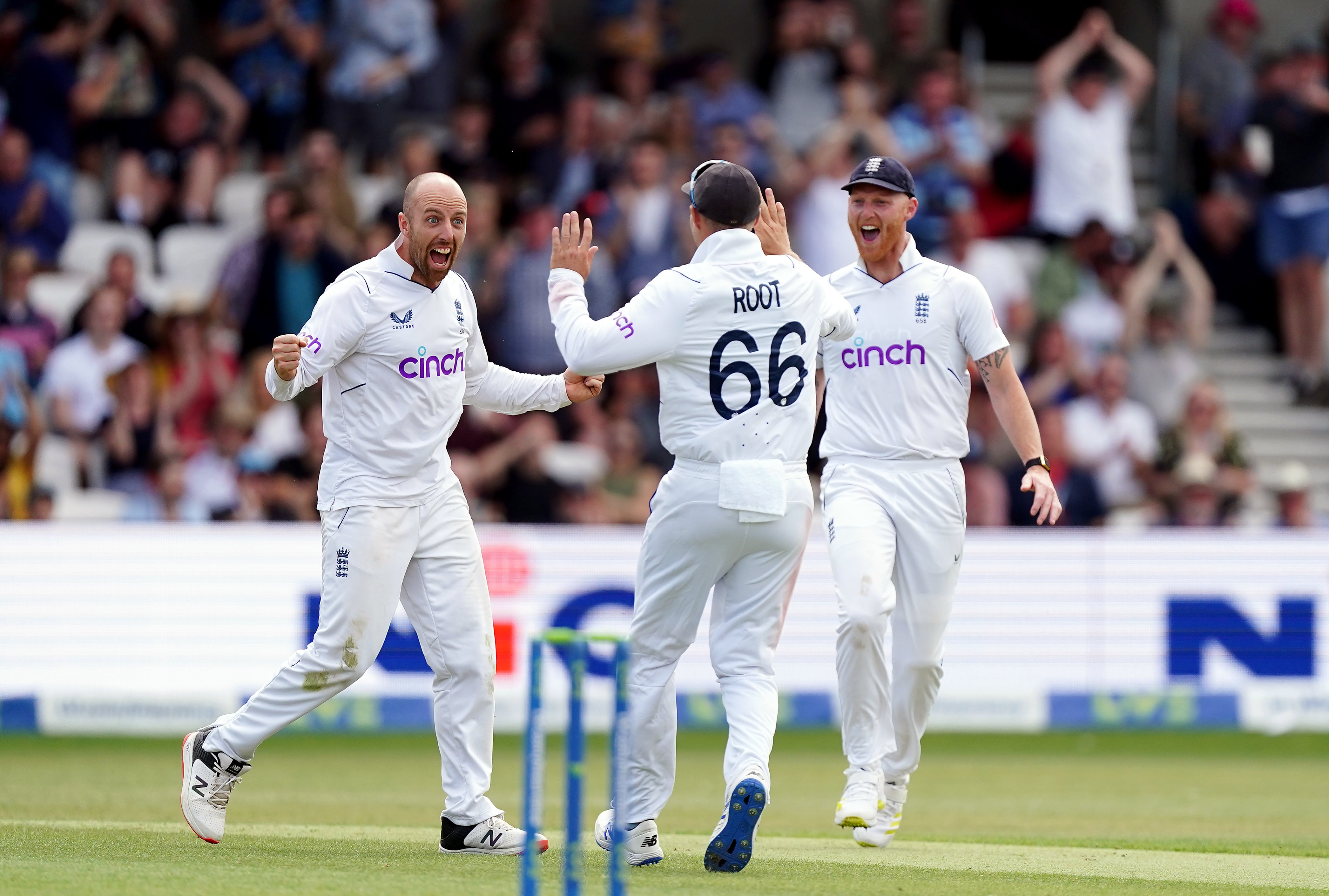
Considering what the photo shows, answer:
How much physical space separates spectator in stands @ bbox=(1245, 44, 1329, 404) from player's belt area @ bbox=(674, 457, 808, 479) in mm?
12898

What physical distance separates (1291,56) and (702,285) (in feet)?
45.3

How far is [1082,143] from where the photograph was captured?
18.6 m

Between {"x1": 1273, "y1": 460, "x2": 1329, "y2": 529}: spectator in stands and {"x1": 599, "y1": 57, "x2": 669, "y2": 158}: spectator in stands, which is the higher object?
{"x1": 599, "y1": 57, "x2": 669, "y2": 158}: spectator in stands

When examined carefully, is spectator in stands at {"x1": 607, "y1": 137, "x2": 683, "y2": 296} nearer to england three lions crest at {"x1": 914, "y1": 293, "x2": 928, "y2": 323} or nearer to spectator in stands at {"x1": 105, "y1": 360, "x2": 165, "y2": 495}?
spectator in stands at {"x1": 105, "y1": 360, "x2": 165, "y2": 495}

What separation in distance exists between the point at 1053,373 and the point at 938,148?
2.66m

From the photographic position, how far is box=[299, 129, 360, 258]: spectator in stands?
16.9 m

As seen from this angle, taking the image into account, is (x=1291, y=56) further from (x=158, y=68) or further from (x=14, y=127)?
(x=14, y=127)

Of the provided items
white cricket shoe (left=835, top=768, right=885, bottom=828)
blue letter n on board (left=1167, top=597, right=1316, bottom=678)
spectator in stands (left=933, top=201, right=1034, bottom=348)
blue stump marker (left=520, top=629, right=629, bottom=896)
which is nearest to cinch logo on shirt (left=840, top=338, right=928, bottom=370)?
white cricket shoe (left=835, top=768, right=885, bottom=828)

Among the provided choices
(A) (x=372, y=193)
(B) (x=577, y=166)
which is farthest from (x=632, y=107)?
(A) (x=372, y=193)

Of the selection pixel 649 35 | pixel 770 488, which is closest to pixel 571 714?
pixel 770 488

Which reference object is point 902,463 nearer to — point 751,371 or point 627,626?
point 751,371

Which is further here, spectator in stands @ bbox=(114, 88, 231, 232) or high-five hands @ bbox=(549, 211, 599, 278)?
spectator in stands @ bbox=(114, 88, 231, 232)

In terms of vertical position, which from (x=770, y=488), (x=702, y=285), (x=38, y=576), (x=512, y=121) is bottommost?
(x=38, y=576)

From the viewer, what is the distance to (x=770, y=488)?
7438mm
